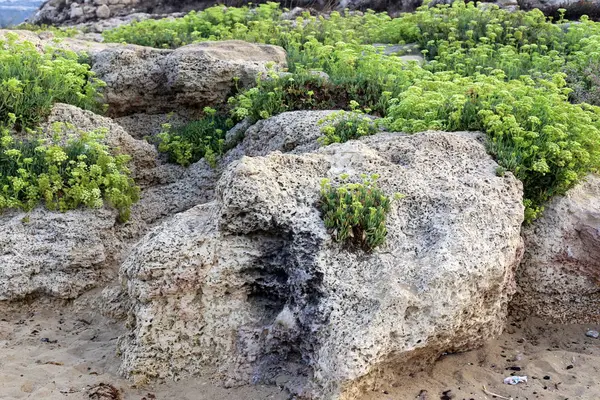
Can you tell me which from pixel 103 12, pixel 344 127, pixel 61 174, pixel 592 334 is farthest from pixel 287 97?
pixel 103 12

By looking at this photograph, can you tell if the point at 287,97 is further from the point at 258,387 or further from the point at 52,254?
the point at 258,387

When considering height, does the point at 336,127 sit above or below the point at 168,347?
above

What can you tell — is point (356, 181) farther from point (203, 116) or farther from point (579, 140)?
point (203, 116)

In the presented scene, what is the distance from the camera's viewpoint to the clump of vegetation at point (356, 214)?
498cm

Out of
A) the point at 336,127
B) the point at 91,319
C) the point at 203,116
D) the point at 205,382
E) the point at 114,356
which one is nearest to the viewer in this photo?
the point at 205,382

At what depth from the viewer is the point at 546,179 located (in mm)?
6062

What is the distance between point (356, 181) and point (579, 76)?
14.2ft

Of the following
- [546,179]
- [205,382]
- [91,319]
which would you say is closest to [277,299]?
[205,382]

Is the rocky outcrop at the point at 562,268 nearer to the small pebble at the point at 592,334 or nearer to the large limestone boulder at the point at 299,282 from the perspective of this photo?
the small pebble at the point at 592,334

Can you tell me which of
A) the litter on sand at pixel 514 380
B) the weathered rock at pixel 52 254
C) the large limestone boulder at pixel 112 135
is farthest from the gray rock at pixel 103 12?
the litter on sand at pixel 514 380

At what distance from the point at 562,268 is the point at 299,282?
2.50m

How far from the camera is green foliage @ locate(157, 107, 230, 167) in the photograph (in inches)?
307

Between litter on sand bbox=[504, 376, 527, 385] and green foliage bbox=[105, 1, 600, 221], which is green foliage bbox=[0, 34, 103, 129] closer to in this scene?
green foliage bbox=[105, 1, 600, 221]

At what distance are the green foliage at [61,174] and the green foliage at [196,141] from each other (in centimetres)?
97
